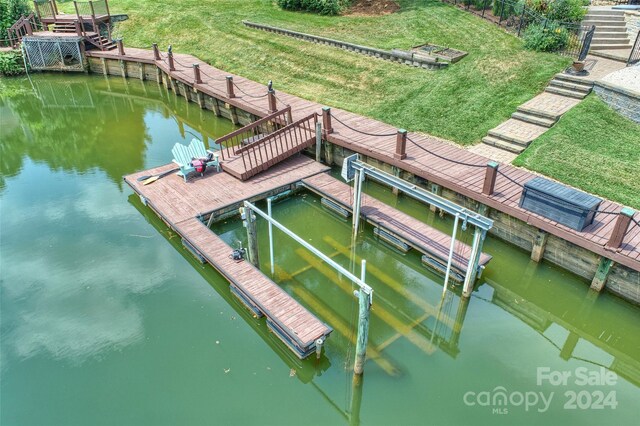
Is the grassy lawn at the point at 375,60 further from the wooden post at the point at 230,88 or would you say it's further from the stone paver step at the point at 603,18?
the stone paver step at the point at 603,18

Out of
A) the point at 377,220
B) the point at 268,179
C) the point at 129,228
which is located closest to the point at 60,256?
the point at 129,228

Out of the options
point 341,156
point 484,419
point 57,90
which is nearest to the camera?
point 484,419

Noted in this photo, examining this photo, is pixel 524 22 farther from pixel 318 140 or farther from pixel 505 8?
pixel 318 140

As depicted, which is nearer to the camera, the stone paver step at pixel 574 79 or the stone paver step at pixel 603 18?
the stone paver step at pixel 574 79

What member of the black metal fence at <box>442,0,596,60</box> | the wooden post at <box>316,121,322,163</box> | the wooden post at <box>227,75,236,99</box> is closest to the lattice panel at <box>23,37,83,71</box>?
the wooden post at <box>227,75,236,99</box>

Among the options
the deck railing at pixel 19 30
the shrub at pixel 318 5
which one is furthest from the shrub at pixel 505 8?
the deck railing at pixel 19 30

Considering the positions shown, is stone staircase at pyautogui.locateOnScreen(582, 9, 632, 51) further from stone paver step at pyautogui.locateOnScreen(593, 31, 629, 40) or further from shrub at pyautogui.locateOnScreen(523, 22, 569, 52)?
shrub at pyautogui.locateOnScreen(523, 22, 569, 52)

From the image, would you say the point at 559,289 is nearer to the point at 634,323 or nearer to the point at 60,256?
the point at 634,323

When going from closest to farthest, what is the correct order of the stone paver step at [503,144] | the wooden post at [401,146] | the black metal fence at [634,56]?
1. the wooden post at [401,146]
2. the stone paver step at [503,144]
3. the black metal fence at [634,56]
